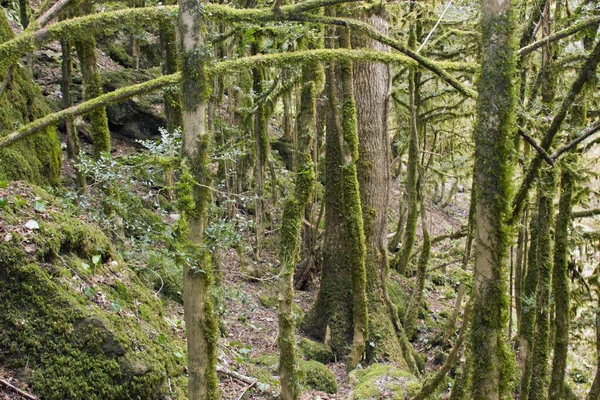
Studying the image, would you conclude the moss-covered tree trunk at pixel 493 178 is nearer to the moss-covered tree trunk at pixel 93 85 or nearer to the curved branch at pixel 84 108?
the curved branch at pixel 84 108

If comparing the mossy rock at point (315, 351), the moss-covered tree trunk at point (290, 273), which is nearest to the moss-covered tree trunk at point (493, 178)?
the moss-covered tree trunk at point (290, 273)

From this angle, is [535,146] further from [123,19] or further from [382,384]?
[382,384]

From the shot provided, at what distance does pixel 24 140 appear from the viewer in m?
7.36

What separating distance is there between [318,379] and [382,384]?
3.02 feet

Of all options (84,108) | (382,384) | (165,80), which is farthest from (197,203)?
(382,384)

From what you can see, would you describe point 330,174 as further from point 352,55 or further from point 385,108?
point 352,55

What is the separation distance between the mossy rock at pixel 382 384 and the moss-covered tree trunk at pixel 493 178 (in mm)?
2689

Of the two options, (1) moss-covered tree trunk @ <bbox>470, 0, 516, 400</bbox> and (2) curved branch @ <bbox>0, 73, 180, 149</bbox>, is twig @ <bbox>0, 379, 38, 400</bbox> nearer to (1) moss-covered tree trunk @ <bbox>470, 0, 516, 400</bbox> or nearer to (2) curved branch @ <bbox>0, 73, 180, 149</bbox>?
(2) curved branch @ <bbox>0, 73, 180, 149</bbox>

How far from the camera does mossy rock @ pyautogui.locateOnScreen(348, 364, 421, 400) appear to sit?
19.7 ft

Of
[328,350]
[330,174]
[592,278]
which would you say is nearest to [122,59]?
[330,174]

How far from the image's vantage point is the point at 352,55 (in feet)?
15.6

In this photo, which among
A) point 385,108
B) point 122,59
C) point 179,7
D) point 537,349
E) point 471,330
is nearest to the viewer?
point 471,330

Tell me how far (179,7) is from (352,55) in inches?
64.7

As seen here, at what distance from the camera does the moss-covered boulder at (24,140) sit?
6672 millimetres
